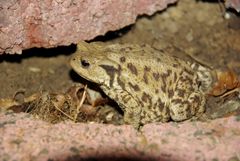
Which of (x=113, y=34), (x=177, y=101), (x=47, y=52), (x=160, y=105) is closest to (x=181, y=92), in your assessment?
(x=177, y=101)

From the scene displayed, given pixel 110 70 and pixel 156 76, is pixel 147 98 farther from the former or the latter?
pixel 110 70

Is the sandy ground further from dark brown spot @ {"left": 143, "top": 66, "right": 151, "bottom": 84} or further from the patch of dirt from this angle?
dark brown spot @ {"left": 143, "top": 66, "right": 151, "bottom": 84}

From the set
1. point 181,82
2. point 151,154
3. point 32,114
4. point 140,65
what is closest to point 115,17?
point 140,65

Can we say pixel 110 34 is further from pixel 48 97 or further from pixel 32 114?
pixel 32 114

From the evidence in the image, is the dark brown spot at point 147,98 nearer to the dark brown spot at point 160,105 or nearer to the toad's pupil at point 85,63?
the dark brown spot at point 160,105

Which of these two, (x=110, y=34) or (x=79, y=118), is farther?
(x=110, y=34)

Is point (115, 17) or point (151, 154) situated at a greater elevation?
point (115, 17)

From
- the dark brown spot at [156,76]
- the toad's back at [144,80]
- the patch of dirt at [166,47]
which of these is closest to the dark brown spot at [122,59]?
the toad's back at [144,80]
